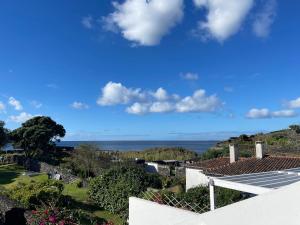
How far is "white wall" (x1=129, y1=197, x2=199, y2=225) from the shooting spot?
23.3 ft

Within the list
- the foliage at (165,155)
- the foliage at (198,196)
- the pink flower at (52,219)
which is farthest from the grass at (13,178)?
the pink flower at (52,219)

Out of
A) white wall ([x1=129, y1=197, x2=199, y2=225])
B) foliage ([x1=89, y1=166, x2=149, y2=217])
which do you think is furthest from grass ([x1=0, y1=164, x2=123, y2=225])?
white wall ([x1=129, y1=197, x2=199, y2=225])

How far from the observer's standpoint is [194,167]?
86.6ft

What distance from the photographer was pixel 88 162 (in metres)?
36.2

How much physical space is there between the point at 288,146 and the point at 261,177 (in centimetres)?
2888

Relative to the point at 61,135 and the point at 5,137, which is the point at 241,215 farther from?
the point at 61,135

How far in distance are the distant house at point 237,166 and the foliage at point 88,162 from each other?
38.9 ft

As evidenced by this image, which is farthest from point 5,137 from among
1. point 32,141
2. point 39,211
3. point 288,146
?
point 39,211

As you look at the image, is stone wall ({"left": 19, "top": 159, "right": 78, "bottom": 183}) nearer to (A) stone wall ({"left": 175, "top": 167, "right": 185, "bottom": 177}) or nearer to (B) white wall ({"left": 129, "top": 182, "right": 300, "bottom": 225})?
(A) stone wall ({"left": 175, "top": 167, "right": 185, "bottom": 177})

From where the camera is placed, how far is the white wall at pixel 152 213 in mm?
7099

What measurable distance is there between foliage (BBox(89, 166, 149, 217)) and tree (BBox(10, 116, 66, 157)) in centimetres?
3394

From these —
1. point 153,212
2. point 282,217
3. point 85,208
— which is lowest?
point 85,208

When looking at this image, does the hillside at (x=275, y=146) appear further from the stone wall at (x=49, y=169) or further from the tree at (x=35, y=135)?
the tree at (x=35, y=135)

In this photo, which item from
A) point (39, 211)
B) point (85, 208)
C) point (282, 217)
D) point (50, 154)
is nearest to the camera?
point (282, 217)
